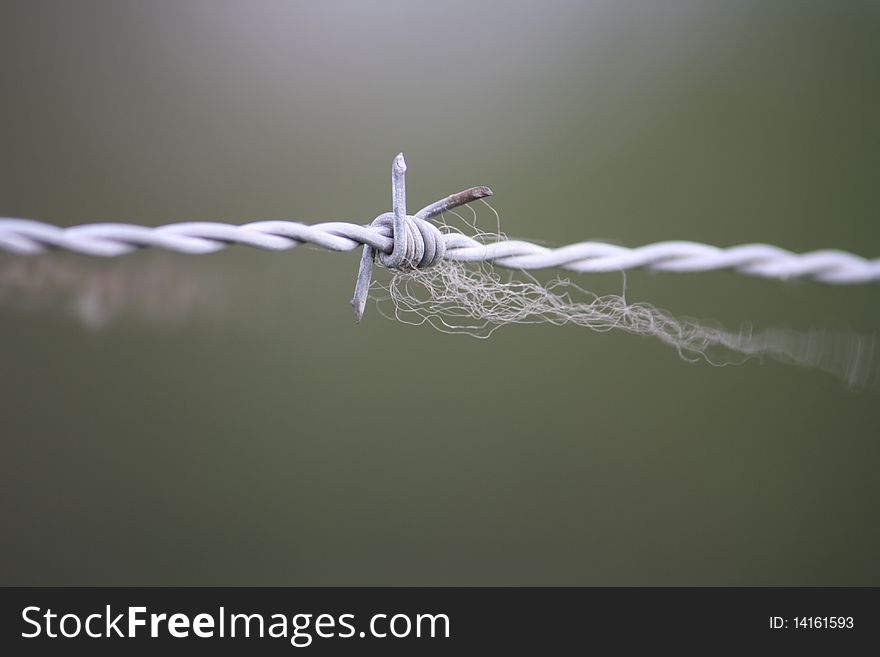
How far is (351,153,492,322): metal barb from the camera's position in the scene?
22.8 inches

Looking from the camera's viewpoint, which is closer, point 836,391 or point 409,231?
point 409,231

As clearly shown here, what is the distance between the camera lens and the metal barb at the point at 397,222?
58cm

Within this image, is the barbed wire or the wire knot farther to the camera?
the wire knot

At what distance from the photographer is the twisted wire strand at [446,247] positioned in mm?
484

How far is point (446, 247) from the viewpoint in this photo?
2.10 ft

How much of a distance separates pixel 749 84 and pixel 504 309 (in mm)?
2138

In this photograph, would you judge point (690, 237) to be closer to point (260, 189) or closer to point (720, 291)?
point (720, 291)

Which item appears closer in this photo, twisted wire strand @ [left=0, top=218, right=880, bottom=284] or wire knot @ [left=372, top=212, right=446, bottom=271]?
twisted wire strand @ [left=0, top=218, right=880, bottom=284]

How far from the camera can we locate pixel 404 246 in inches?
23.5

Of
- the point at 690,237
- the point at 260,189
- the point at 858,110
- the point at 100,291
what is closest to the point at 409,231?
the point at 100,291

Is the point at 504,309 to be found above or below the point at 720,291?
below

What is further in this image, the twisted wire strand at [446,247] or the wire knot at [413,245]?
the wire knot at [413,245]

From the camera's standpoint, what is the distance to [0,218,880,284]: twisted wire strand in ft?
1.59

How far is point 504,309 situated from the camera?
76cm
